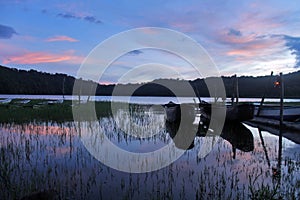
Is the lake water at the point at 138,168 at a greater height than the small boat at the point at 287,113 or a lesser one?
lesser

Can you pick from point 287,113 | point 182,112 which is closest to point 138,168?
point 182,112

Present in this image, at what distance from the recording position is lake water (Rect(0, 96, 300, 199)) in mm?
6684

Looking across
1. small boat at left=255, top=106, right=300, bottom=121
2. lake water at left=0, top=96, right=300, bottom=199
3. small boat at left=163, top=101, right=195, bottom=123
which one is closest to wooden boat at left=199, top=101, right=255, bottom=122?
small boat at left=163, top=101, right=195, bottom=123

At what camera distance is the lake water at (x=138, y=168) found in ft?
21.9

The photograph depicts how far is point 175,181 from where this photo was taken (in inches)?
303

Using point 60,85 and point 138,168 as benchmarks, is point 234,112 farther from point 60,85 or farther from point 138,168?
point 60,85

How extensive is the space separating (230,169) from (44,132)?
1058cm

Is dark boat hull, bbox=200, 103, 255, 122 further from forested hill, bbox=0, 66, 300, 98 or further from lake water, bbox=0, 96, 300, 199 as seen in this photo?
forested hill, bbox=0, 66, 300, 98

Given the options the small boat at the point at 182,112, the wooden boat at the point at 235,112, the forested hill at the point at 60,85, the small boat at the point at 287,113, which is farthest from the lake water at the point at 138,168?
the forested hill at the point at 60,85

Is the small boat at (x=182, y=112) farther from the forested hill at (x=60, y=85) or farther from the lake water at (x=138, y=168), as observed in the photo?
the forested hill at (x=60, y=85)

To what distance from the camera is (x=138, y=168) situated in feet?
29.2

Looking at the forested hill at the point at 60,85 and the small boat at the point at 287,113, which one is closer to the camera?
the small boat at the point at 287,113

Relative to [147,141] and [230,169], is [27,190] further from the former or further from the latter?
[147,141]

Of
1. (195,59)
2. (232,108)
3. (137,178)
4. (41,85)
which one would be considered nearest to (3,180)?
(137,178)
